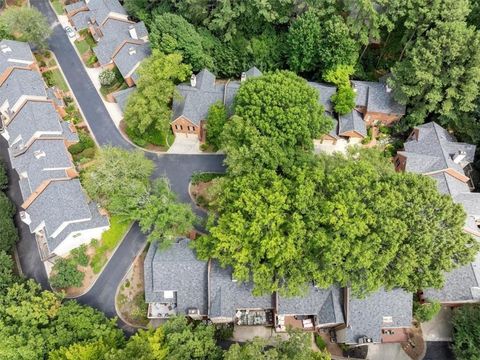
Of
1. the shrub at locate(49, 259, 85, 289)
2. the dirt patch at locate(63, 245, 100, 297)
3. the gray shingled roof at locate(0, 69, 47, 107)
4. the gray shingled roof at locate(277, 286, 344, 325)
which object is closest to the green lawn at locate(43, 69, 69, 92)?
the gray shingled roof at locate(0, 69, 47, 107)

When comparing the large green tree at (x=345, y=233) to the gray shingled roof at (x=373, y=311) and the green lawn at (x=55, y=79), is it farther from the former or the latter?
the green lawn at (x=55, y=79)

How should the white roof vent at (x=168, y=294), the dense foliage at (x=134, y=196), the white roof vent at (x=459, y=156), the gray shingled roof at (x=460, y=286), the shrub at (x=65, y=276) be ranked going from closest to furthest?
the gray shingled roof at (x=460, y=286), the white roof vent at (x=168, y=294), the dense foliage at (x=134, y=196), the shrub at (x=65, y=276), the white roof vent at (x=459, y=156)

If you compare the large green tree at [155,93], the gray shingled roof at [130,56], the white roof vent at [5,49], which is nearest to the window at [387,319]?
the large green tree at [155,93]

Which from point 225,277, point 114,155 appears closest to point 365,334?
point 225,277

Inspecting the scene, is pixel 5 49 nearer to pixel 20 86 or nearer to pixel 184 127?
pixel 20 86

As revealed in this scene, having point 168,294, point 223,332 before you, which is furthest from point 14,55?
point 223,332

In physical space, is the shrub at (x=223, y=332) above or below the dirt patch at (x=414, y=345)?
above

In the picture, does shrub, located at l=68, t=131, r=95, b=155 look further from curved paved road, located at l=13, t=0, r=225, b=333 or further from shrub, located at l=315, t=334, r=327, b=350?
shrub, located at l=315, t=334, r=327, b=350
